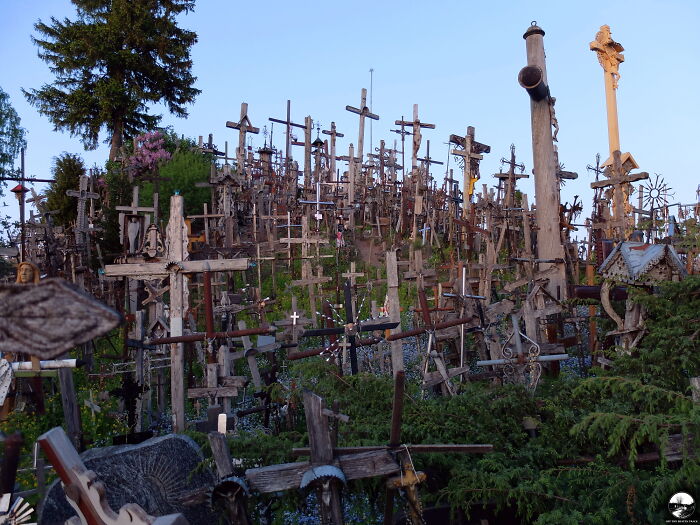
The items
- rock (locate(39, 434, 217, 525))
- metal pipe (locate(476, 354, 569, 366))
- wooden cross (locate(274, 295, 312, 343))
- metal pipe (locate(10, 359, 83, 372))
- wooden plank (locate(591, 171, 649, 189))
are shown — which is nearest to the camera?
metal pipe (locate(10, 359, 83, 372))

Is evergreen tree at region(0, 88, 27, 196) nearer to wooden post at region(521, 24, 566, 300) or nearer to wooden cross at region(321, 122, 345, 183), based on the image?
wooden cross at region(321, 122, 345, 183)

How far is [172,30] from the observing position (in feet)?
92.7

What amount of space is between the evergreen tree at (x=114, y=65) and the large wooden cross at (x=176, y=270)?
20847 millimetres

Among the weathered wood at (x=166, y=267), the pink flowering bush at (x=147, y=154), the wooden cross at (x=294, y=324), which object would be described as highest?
the pink flowering bush at (x=147, y=154)

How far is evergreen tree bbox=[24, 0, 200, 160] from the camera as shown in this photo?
26.9 m

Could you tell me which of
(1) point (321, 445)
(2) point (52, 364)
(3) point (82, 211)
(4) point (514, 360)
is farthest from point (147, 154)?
(1) point (321, 445)

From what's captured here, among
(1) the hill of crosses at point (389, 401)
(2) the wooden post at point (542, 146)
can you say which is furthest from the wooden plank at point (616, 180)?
(2) the wooden post at point (542, 146)

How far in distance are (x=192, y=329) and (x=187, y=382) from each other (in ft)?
3.91

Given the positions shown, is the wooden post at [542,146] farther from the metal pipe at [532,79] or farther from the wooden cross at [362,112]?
the wooden cross at [362,112]

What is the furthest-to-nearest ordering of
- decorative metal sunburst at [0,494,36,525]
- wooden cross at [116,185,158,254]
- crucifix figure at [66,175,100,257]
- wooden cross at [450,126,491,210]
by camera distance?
1. wooden cross at [450,126,491,210]
2. crucifix figure at [66,175,100,257]
3. wooden cross at [116,185,158,254]
4. decorative metal sunburst at [0,494,36,525]

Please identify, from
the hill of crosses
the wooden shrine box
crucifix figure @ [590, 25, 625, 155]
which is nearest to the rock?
the hill of crosses

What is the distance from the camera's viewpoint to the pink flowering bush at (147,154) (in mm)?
25719

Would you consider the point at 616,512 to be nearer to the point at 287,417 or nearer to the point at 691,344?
the point at 691,344

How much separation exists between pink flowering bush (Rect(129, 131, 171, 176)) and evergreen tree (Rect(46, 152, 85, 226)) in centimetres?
233
